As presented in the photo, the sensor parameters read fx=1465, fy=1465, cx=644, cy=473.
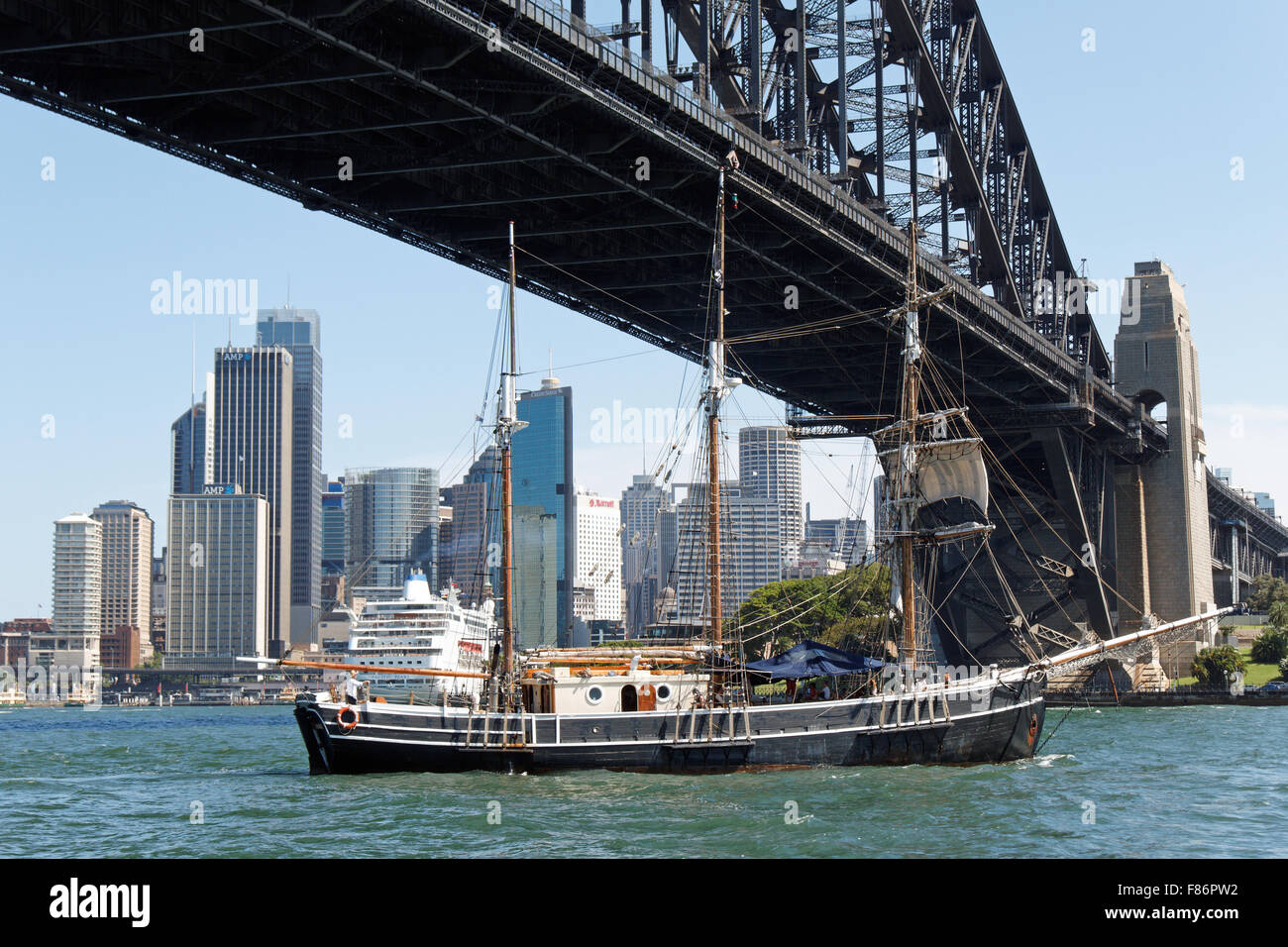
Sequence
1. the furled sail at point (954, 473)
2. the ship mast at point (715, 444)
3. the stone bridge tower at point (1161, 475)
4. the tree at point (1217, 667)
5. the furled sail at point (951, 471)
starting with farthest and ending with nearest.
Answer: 1. the stone bridge tower at point (1161, 475)
2. the tree at point (1217, 667)
3. the furled sail at point (954, 473)
4. the furled sail at point (951, 471)
5. the ship mast at point (715, 444)

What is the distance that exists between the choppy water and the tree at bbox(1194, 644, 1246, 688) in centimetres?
4253

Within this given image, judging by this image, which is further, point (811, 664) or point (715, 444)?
point (715, 444)

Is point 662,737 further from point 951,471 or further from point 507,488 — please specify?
point 951,471

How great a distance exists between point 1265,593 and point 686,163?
97600 millimetres

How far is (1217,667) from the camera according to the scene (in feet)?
273

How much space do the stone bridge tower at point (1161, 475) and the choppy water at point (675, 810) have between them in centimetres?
4440

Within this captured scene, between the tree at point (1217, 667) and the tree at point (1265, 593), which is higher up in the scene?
the tree at point (1265, 593)

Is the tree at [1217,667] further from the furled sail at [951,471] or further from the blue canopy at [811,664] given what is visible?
the blue canopy at [811,664]

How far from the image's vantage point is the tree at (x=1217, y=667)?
82250mm

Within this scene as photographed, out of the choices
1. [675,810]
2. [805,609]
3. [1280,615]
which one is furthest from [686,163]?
[1280,615]

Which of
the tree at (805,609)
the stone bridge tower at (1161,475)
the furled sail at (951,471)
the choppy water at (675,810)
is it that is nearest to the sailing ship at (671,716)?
the choppy water at (675,810)

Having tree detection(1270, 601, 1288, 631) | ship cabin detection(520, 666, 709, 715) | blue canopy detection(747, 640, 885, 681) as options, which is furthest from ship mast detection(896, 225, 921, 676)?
tree detection(1270, 601, 1288, 631)

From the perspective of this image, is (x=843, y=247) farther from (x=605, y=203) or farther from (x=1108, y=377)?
(x=1108, y=377)
